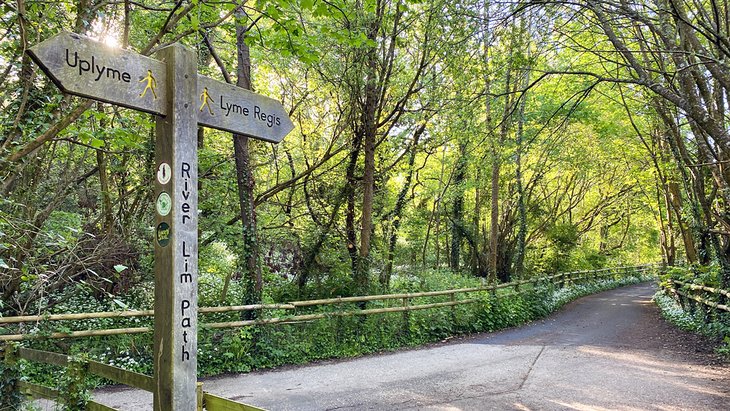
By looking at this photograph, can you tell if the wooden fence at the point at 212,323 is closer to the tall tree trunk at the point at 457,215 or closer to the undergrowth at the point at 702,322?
the undergrowth at the point at 702,322

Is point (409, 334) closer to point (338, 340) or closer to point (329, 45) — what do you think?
point (338, 340)

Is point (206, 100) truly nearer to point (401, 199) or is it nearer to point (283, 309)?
point (283, 309)

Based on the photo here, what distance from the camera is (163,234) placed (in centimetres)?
238

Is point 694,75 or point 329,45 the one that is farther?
point 329,45

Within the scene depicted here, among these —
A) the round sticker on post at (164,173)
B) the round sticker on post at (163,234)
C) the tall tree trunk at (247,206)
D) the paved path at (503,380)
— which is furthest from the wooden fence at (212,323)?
the round sticker on post at (164,173)

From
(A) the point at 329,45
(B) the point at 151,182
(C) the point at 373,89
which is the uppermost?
(A) the point at 329,45

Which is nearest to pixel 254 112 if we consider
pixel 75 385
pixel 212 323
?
pixel 75 385

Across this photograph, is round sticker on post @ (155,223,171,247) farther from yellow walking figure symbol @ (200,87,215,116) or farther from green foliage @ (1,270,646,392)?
green foliage @ (1,270,646,392)

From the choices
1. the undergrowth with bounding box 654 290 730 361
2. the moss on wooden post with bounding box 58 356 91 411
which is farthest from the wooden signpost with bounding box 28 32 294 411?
the undergrowth with bounding box 654 290 730 361

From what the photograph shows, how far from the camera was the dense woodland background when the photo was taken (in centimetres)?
475

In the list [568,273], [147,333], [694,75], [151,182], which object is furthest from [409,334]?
[568,273]

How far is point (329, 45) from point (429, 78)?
2.91 metres

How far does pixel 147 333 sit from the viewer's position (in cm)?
673

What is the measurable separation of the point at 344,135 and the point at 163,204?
9.02 metres
